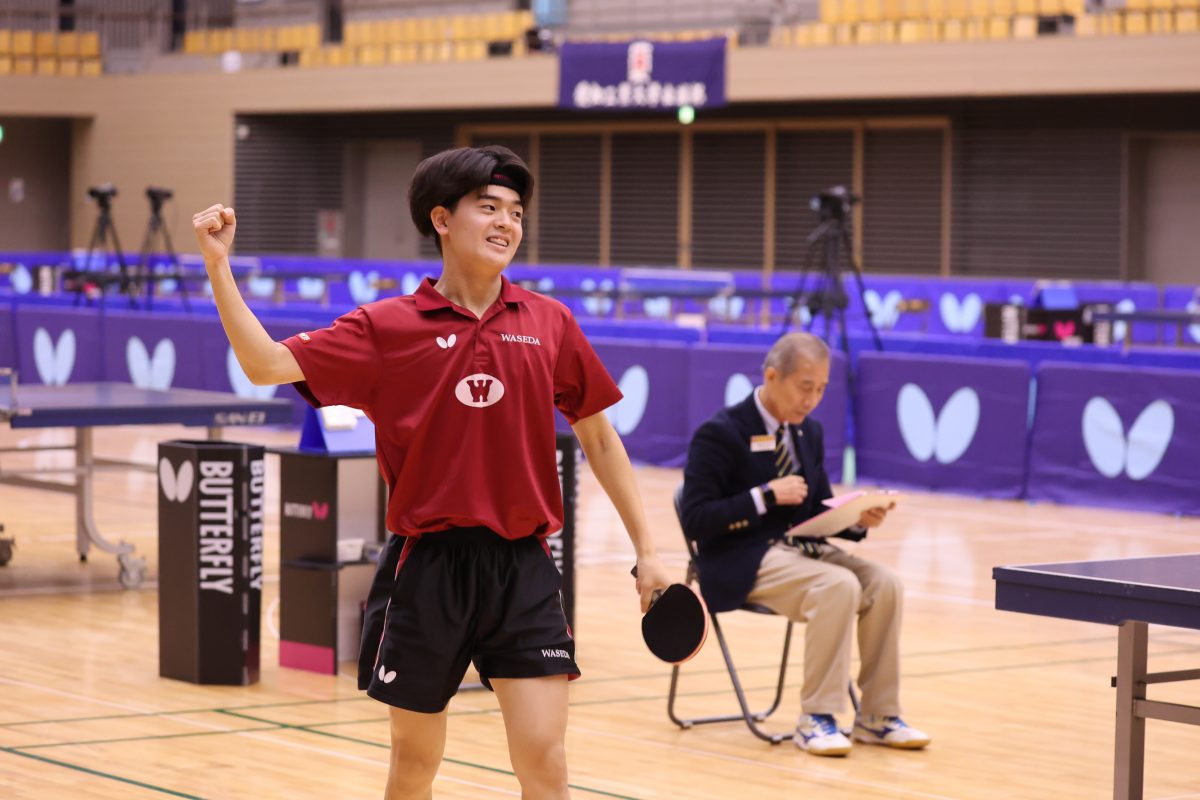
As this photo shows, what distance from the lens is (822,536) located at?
21.2 feet

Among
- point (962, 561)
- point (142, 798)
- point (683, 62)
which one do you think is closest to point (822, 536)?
point (142, 798)

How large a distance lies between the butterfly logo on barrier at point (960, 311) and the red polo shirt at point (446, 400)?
1845 centimetres

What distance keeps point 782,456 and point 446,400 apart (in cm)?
291

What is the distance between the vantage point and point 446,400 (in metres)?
3.72

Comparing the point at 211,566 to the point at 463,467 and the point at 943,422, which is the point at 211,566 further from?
the point at 943,422

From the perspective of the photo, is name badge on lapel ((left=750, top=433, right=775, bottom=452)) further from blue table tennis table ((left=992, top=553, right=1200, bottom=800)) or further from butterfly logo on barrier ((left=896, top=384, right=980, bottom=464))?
butterfly logo on barrier ((left=896, top=384, right=980, bottom=464))

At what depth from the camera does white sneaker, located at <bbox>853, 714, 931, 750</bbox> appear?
20.5 feet

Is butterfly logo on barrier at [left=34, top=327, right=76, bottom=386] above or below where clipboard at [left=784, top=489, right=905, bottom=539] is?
above

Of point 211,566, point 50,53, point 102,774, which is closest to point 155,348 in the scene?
point 211,566

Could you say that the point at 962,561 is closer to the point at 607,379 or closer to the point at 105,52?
the point at 607,379

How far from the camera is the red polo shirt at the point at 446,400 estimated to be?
3713mm

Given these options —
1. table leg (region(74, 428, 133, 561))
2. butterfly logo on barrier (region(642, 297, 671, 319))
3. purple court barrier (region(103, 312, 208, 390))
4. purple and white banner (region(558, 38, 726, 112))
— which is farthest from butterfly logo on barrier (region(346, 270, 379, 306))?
table leg (region(74, 428, 133, 561))

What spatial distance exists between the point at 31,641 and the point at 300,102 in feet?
74.6

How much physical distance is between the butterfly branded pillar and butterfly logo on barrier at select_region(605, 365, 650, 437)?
8.23m
